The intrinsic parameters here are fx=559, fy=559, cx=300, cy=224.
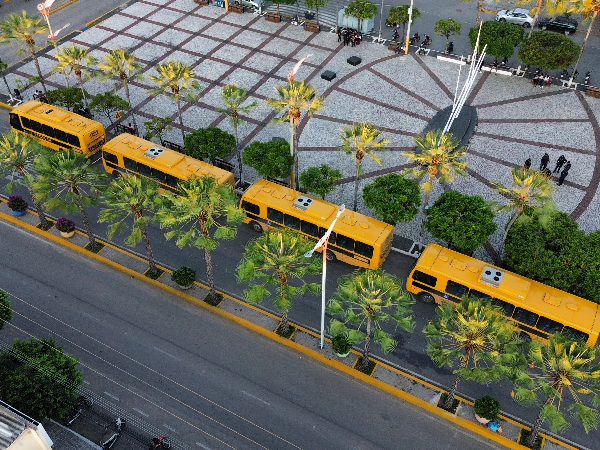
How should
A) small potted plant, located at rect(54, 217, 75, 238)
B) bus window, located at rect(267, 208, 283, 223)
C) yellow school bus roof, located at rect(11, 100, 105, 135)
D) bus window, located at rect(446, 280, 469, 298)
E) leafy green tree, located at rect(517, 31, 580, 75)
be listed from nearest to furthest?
1. bus window, located at rect(446, 280, 469, 298)
2. bus window, located at rect(267, 208, 283, 223)
3. small potted plant, located at rect(54, 217, 75, 238)
4. yellow school bus roof, located at rect(11, 100, 105, 135)
5. leafy green tree, located at rect(517, 31, 580, 75)

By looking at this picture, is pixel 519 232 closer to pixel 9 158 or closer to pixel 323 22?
pixel 9 158

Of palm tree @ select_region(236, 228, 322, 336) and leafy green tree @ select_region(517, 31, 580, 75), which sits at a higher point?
leafy green tree @ select_region(517, 31, 580, 75)

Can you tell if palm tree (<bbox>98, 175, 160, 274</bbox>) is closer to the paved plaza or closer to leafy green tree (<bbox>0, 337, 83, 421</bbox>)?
leafy green tree (<bbox>0, 337, 83, 421</bbox>)

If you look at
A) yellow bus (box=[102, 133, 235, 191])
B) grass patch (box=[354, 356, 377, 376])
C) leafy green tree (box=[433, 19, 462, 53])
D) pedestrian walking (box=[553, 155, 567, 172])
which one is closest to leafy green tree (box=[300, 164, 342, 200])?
yellow bus (box=[102, 133, 235, 191])

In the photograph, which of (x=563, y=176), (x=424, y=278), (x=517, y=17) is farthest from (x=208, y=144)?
(x=517, y=17)

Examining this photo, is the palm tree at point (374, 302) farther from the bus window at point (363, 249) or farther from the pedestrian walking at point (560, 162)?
the pedestrian walking at point (560, 162)

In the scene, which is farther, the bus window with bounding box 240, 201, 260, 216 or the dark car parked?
the dark car parked
